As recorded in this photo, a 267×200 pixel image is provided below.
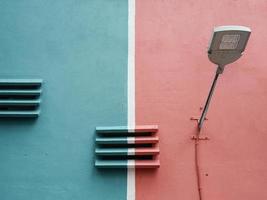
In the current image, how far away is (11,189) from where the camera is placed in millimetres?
2621

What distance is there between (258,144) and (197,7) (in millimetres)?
1350

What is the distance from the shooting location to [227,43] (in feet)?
6.98

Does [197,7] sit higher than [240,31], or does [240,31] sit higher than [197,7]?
[197,7]

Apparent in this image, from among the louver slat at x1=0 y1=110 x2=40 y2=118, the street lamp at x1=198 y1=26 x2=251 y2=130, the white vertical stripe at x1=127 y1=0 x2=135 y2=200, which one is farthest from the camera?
the louver slat at x1=0 y1=110 x2=40 y2=118

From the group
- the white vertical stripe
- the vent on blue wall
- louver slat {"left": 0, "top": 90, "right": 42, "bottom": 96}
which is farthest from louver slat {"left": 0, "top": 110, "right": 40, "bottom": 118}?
the white vertical stripe

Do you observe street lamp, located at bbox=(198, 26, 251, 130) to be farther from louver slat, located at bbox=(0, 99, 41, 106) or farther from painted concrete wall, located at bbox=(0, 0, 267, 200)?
louver slat, located at bbox=(0, 99, 41, 106)

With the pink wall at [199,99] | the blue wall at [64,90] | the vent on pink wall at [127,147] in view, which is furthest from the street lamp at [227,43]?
the blue wall at [64,90]

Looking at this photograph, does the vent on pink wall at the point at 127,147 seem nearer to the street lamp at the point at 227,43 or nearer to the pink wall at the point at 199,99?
the pink wall at the point at 199,99

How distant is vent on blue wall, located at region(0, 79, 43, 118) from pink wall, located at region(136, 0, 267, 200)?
2.86 ft

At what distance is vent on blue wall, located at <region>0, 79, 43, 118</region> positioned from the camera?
9.16ft

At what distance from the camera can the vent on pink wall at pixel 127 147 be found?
2.63 m

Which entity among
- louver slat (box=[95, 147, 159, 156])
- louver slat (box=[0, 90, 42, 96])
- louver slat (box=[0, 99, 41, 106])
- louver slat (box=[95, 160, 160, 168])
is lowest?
louver slat (box=[95, 160, 160, 168])

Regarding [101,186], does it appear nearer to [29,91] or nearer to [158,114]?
[158,114]

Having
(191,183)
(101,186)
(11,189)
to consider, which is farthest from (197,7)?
(11,189)
